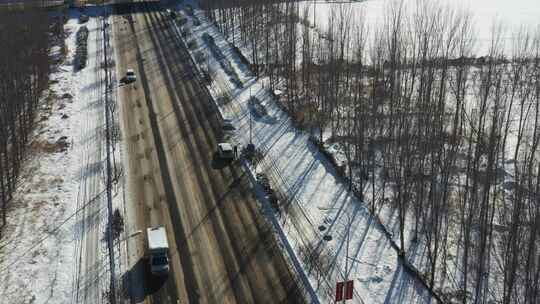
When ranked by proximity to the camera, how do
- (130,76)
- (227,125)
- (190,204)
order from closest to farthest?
1. (190,204)
2. (227,125)
3. (130,76)

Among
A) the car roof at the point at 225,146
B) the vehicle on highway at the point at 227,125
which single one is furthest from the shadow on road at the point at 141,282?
the vehicle on highway at the point at 227,125

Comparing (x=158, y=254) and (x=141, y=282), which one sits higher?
(x=158, y=254)

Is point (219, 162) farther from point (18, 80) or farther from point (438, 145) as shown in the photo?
point (18, 80)

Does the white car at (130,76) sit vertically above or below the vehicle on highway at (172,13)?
below

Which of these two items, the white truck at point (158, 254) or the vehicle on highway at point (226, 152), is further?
the vehicle on highway at point (226, 152)

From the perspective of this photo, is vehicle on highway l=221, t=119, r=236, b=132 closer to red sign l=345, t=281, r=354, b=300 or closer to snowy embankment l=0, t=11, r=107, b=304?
snowy embankment l=0, t=11, r=107, b=304

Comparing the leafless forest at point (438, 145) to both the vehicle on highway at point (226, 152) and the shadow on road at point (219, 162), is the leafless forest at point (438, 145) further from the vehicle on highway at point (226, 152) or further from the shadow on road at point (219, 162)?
the shadow on road at point (219, 162)

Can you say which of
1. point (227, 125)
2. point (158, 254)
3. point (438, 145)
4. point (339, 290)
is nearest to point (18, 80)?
point (227, 125)
